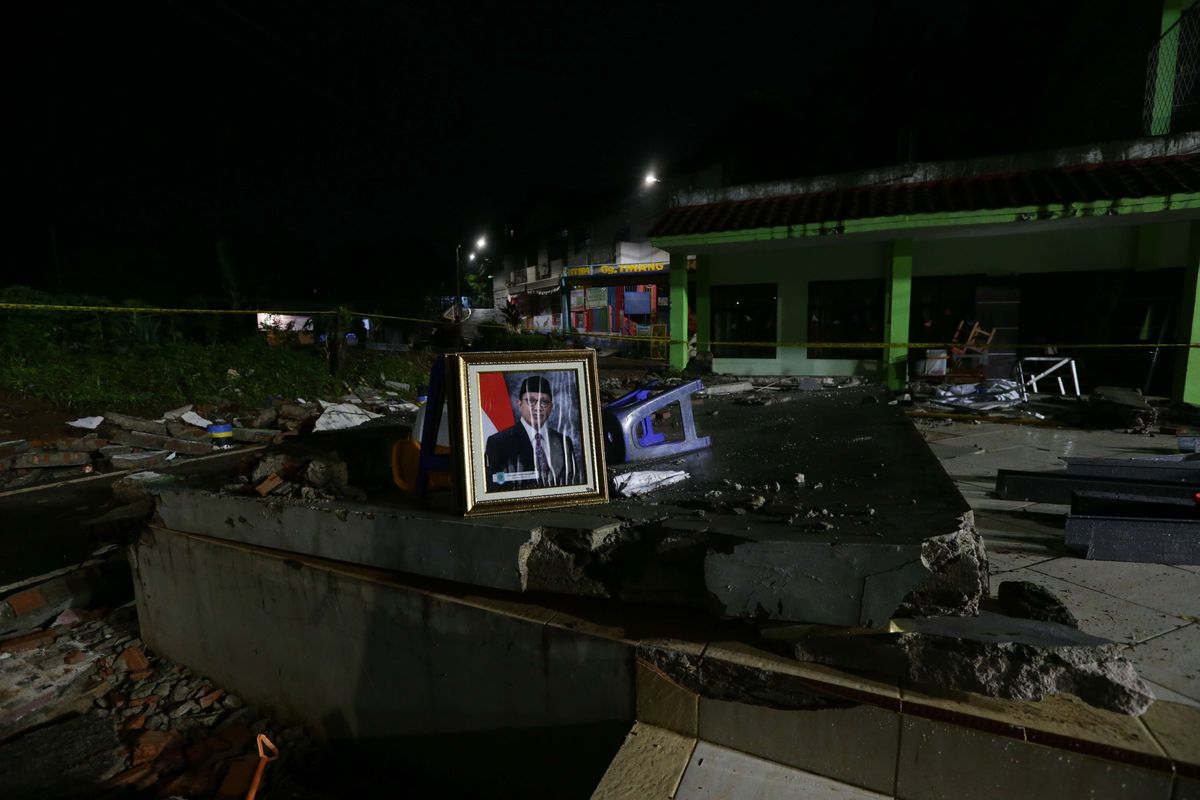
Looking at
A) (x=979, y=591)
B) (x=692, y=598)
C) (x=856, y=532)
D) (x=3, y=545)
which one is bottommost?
(x=3, y=545)

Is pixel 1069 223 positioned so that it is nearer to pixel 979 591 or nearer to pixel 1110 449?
pixel 1110 449

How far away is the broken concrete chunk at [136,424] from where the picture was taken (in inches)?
305

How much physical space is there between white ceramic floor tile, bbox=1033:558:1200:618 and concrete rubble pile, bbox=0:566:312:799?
13.0ft

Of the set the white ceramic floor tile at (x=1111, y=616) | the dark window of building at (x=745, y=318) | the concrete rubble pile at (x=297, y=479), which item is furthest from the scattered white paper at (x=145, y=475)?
the dark window of building at (x=745, y=318)

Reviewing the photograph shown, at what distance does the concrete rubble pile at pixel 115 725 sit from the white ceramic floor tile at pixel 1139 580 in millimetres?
3949

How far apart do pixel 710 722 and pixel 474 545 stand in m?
1.10

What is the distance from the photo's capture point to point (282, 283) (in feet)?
123

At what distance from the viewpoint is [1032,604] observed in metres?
2.00

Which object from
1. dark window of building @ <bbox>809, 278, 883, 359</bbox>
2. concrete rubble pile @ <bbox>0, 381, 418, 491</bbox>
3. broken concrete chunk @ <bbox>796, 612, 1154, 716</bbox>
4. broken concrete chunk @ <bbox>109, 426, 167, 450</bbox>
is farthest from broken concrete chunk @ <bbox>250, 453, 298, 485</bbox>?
dark window of building @ <bbox>809, 278, 883, 359</bbox>

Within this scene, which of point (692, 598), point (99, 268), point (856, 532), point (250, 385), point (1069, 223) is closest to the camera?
point (856, 532)

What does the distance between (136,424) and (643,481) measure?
27.6ft

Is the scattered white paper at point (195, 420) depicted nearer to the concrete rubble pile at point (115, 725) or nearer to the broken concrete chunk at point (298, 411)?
the broken concrete chunk at point (298, 411)

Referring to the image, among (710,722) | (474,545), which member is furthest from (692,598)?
(474,545)

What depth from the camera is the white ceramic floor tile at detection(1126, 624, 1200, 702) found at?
1.69m
